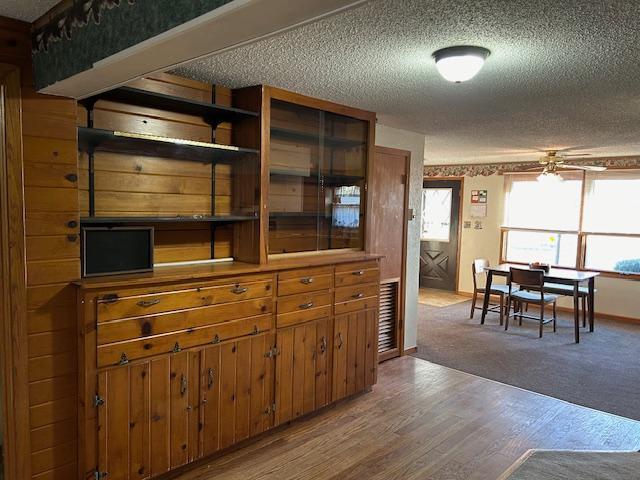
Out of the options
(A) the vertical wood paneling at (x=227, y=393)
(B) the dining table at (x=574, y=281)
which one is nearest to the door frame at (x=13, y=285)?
(A) the vertical wood paneling at (x=227, y=393)

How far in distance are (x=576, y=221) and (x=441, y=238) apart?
2.15 meters

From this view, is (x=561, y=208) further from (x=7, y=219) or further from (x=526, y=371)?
(x=7, y=219)

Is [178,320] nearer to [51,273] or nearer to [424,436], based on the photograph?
[51,273]

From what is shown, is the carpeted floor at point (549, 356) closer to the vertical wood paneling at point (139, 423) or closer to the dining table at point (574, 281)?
the dining table at point (574, 281)

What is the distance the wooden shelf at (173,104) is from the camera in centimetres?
230

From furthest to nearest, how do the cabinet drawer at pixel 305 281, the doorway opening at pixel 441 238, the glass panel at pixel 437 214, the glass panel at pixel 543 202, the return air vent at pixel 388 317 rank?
the glass panel at pixel 437 214 → the doorway opening at pixel 441 238 → the glass panel at pixel 543 202 → the return air vent at pixel 388 317 → the cabinet drawer at pixel 305 281

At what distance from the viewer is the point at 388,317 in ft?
14.5

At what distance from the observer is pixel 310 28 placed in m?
1.97

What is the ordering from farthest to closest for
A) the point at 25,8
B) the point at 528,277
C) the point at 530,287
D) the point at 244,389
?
the point at 530,287 → the point at 528,277 → the point at 244,389 → the point at 25,8

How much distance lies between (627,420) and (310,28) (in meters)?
3.32

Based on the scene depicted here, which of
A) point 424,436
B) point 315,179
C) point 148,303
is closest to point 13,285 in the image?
point 148,303

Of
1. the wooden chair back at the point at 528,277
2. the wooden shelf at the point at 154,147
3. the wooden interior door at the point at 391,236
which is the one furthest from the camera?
the wooden chair back at the point at 528,277

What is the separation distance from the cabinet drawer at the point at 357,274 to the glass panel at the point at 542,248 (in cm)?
452

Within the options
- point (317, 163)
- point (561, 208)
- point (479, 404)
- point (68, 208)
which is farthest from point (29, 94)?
point (561, 208)
